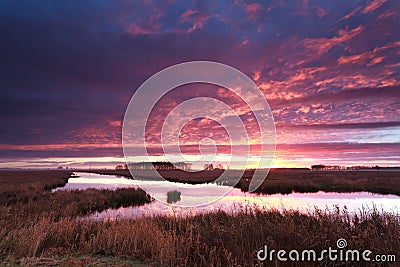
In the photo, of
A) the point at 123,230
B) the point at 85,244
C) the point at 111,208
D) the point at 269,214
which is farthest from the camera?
the point at 111,208

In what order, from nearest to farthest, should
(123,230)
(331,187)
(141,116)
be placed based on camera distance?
(123,230), (141,116), (331,187)

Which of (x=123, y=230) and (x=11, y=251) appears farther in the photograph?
(x=123, y=230)

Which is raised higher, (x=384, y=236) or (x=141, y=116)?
(x=141, y=116)

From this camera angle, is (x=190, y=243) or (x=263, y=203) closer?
(x=190, y=243)

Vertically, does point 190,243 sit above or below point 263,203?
above

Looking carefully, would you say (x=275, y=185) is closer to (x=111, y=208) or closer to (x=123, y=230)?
(x=111, y=208)

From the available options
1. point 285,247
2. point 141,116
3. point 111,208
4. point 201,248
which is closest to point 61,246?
point 201,248

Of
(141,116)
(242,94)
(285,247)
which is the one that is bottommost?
(285,247)

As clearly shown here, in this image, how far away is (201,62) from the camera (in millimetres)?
21312

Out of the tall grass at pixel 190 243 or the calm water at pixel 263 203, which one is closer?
the tall grass at pixel 190 243

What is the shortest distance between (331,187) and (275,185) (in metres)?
7.59

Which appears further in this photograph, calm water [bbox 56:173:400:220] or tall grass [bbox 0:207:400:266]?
calm water [bbox 56:173:400:220]

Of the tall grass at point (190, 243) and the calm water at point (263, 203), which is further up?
the tall grass at point (190, 243)

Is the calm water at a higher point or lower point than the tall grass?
lower
